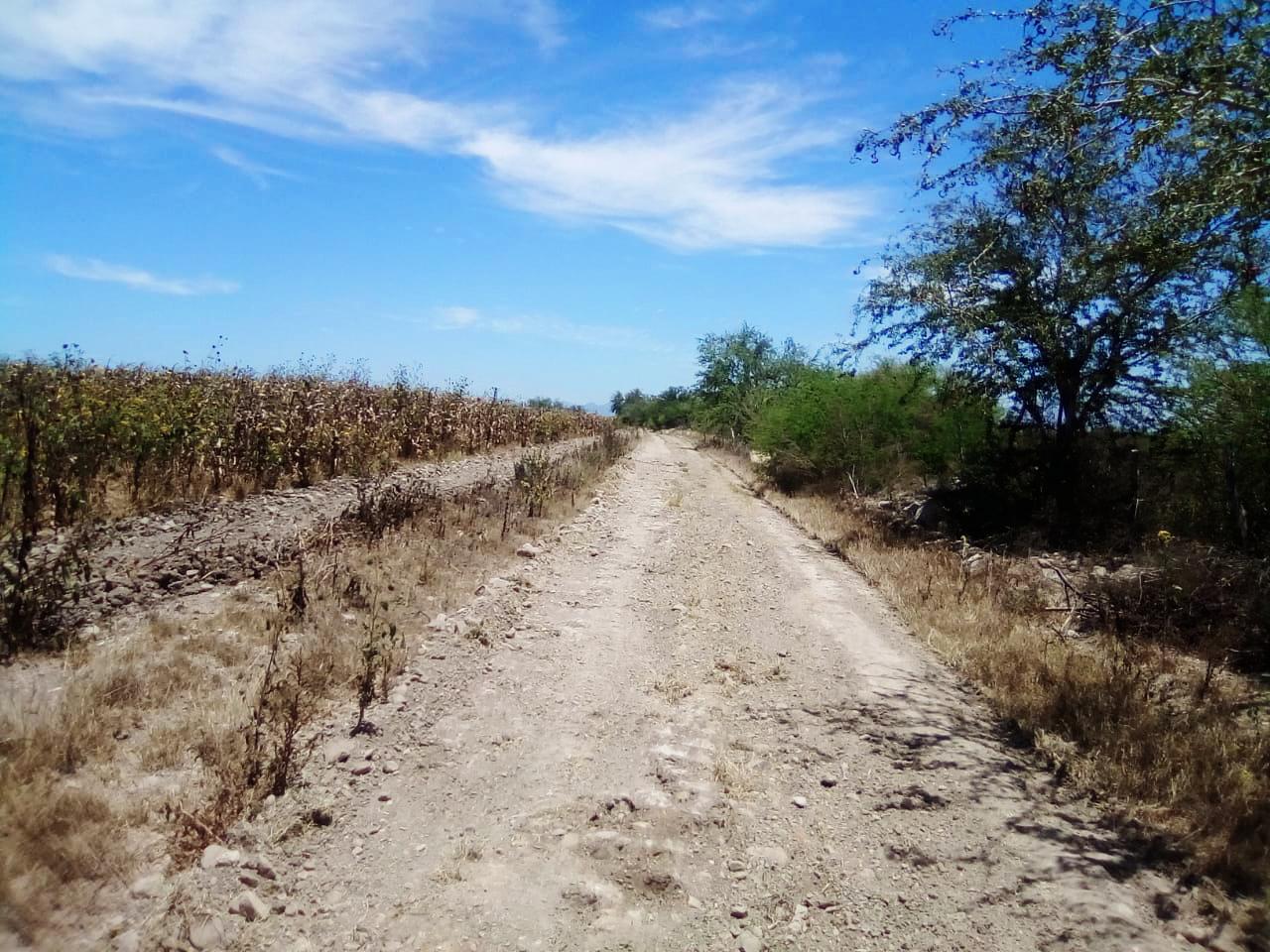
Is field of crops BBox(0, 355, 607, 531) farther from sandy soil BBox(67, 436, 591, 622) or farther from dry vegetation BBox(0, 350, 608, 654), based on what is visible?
sandy soil BBox(67, 436, 591, 622)

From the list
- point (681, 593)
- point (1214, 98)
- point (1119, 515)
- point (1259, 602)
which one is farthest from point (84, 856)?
point (1119, 515)

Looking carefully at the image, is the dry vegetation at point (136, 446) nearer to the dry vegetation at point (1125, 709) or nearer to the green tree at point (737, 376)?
the dry vegetation at point (1125, 709)

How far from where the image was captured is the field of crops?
7516mm

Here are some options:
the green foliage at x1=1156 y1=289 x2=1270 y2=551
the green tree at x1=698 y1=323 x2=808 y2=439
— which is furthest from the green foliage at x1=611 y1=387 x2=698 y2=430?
the green foliage at x1=1156 y1=289 x2=1270 y2=551

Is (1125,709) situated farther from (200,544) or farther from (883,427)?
(883,427)

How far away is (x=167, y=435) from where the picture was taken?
965 centimetres

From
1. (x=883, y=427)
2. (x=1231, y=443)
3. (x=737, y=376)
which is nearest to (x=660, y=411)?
(x=737, y=376)

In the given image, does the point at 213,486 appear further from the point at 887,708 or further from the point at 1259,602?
the point at 1259,602

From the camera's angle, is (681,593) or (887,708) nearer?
(887,708)

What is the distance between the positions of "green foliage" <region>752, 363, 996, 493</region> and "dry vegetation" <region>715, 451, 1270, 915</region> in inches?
279

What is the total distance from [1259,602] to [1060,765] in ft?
12.9

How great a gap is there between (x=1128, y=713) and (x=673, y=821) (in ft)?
11.5

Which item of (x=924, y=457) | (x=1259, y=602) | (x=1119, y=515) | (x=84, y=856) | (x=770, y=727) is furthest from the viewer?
(x=924, y=457)

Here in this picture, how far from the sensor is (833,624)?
27.4ft
